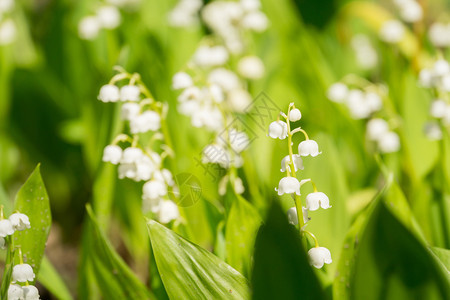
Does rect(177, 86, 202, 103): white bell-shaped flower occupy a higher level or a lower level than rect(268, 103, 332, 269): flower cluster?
higher

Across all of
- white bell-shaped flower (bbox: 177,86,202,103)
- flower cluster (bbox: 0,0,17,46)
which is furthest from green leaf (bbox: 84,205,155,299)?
flower cluster (bbox: 0,0,17,46)

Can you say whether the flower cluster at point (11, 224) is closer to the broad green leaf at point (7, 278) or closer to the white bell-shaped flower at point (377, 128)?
the broad green leaf at point (7, 278)

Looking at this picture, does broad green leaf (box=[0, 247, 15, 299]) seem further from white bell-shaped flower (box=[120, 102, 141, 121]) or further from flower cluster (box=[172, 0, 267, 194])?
flower cluster (box=[172, 0, 267, 194])

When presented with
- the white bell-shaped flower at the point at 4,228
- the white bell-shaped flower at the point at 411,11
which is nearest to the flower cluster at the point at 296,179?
the white bell-shaped flower at the point at 4,228

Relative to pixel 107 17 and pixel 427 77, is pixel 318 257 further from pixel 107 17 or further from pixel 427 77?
pixel 107 17

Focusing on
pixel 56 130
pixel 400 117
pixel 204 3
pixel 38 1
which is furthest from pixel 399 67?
pixel 38 1

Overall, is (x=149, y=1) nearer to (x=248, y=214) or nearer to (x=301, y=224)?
(x=248, y=214)
